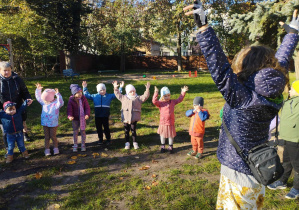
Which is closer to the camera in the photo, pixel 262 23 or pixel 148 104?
pixel 262 23

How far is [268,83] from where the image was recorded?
5.44 feet

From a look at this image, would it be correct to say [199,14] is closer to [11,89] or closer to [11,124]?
[11,124]

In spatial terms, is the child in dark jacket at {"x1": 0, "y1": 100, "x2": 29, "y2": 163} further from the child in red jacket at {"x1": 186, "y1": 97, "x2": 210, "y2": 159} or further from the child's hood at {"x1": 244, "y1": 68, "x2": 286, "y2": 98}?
the child's hood at {"x1": 244, "y1": 68, "x2": 286, "y2": 98}

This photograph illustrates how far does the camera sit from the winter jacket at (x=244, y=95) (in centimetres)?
164

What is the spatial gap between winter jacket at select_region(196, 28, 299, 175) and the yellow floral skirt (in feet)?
0.52

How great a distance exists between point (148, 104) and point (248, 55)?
842 cm

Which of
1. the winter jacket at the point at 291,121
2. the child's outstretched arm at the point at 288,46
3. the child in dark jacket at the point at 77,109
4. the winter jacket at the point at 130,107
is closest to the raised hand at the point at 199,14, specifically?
the child's outstretched arm at the point at 288,46

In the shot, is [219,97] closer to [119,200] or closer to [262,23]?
[262,23]

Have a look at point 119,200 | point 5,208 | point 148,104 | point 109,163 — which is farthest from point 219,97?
point 5,208

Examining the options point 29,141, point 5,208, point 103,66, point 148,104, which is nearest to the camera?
point 5,208

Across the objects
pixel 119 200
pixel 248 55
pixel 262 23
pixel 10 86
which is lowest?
pixel 119 200

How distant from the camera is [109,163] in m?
5.09

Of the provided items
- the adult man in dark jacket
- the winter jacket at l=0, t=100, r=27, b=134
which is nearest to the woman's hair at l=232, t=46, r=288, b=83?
the winter jacket at l=0, t=100, r=27, b=134

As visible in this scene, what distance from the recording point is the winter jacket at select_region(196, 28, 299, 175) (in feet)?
5.38
